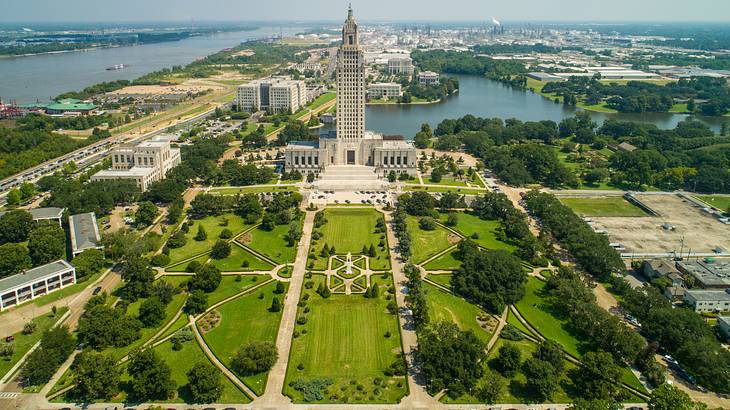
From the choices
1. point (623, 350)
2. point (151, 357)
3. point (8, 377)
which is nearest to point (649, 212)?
point (623, 350)

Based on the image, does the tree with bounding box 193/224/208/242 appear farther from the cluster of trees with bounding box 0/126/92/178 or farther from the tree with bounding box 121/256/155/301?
the cluster of trees with bounding box 0/126/92/178

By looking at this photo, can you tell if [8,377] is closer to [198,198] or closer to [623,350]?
[198,198]

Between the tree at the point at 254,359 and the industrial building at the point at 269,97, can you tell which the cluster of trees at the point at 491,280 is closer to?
the tree at the point at 254,359

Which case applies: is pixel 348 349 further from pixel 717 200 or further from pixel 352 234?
pixel 717 200

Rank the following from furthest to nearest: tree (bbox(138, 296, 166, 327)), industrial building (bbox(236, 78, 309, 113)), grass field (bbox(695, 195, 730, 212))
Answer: industrial building (bbox(236, 78, 309, 113)), grass field (bbox(695, 195, 730, 212)), tree (bbox(138, 296, 166, 327))

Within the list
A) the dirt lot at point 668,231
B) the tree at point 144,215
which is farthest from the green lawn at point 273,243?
the dirt lot at point 668,231

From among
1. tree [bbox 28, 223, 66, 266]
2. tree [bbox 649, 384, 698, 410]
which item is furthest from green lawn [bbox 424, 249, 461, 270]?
tree [bbox 28, 223, 66, 266]
